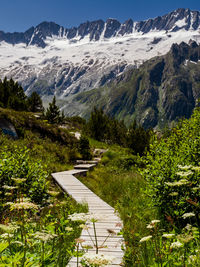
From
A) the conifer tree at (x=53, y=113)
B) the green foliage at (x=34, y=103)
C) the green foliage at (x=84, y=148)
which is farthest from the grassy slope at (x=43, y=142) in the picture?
the green foliage at (x=34, y=103)

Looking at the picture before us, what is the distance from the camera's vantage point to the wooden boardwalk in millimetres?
3834

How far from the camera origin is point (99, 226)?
18.5 ft

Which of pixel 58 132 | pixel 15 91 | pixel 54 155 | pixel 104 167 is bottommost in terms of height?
pixel 104 167

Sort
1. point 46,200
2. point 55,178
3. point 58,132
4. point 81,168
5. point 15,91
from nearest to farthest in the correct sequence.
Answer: point 46,200 < point 55,178 < point 81,168 < point 58,132 < point 15,91

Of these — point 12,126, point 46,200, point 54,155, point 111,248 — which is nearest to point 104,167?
point 54,155

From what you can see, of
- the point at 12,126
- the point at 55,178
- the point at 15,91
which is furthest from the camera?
the point at 15,91

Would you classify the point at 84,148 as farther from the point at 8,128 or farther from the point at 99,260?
the point at 99,260

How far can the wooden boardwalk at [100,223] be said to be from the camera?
383 centimetres

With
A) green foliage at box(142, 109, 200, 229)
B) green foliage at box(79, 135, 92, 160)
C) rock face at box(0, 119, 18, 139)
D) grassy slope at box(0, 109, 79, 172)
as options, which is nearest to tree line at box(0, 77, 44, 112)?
grassy slope at box(0, 109, 79, 172)

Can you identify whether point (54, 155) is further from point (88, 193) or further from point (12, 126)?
point (88, 193)

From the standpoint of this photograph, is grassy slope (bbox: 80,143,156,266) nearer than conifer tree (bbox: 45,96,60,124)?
Yes

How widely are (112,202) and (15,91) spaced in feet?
148

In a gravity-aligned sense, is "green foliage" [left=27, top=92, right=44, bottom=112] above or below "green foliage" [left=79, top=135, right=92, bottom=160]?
above

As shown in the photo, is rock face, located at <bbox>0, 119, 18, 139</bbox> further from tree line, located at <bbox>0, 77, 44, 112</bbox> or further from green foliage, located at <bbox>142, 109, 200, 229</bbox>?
tree line, located at <bbox>0, 77, 44, 112</bbox>
